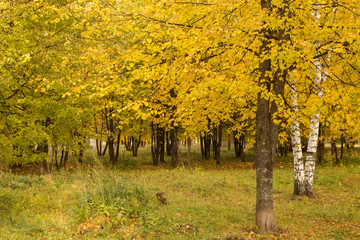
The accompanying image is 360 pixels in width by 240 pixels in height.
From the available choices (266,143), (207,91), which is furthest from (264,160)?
(207,91)

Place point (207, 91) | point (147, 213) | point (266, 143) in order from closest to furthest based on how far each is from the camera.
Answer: point (207, 91) → point (266, 143) → point (147, 213)

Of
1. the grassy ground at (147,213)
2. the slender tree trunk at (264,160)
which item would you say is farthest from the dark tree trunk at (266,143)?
the grassy ground at (147,213)

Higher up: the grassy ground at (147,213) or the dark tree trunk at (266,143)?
the dark tree trunk at (266,143)

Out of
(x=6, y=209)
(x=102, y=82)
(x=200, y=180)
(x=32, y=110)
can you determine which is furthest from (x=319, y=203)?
(x=32, y=110)

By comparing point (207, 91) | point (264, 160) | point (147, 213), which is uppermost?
point (207, 91)

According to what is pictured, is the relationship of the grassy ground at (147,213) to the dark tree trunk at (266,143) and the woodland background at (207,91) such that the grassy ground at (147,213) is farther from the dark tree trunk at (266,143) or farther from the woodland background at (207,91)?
the dark tree trunk at (266,143)

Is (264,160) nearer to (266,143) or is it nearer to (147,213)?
(266,143)

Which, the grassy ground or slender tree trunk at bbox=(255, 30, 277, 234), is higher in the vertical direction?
slender tree trunk at bbox=(255, 30, 277, 234)

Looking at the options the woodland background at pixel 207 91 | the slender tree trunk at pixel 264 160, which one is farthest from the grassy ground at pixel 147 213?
the slender tree trunk at pixel 264 160

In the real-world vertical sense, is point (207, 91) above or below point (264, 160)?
above

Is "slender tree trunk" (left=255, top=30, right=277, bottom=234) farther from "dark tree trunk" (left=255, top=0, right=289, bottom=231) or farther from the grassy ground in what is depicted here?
the grassy ground

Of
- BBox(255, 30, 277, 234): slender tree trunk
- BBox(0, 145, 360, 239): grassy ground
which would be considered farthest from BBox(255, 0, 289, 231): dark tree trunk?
BBox(0, 145, 360, 239): grassy ground

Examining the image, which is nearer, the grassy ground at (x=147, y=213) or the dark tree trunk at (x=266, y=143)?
the grassy ground at (x=147, y=213)

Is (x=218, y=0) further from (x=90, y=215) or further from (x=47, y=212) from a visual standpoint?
(x=47, y=212)
